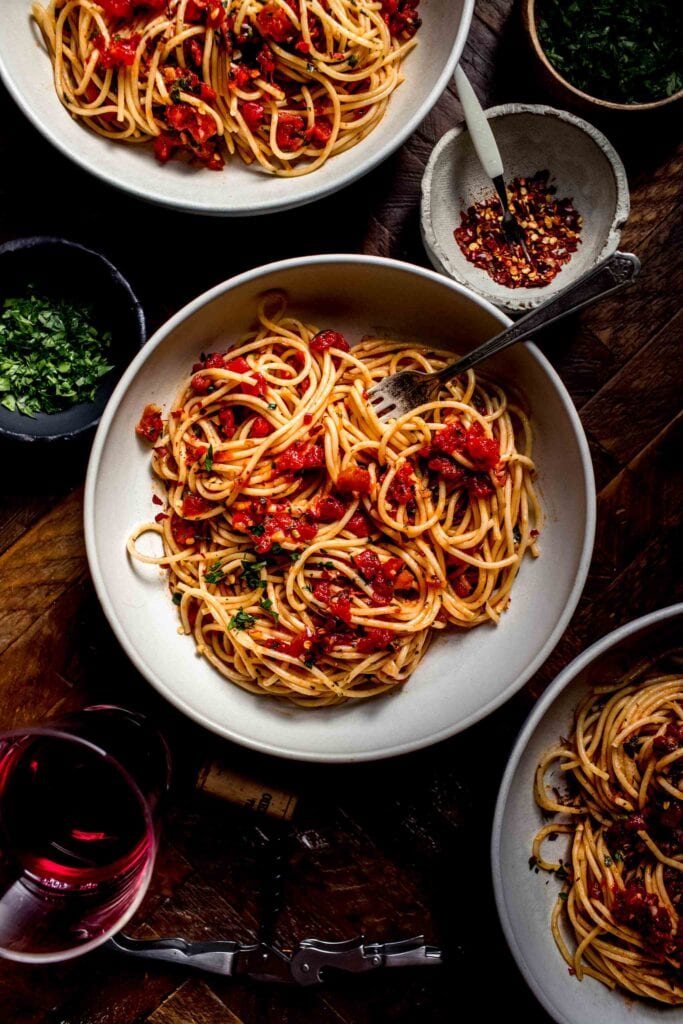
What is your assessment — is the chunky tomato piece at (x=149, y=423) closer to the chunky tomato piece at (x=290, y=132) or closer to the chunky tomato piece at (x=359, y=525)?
the chunky tomato piece at (x=359, y=525)

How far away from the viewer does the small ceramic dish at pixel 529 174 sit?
2.84 m

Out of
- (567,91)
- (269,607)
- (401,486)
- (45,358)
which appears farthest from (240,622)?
(567,91)

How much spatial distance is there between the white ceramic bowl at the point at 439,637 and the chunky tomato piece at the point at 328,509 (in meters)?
0.51

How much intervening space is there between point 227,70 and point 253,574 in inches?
59.3

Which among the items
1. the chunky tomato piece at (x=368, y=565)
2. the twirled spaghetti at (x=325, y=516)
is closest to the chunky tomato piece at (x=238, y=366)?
the twirled spaghetti at (x=325, y=516)

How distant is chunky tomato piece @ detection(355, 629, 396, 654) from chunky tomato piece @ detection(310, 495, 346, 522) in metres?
0.36

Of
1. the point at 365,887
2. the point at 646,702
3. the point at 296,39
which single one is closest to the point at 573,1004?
the point at 365,887

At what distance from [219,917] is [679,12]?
334 cm

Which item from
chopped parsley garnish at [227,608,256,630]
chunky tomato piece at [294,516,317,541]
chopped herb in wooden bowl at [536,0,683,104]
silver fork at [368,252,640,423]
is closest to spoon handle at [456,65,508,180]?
chopped herb in wooden bowl at [536,0,683,104]

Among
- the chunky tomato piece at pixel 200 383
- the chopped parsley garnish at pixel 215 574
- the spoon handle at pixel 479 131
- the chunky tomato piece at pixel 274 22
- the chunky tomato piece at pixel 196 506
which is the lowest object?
the chopped parsley garnish at pixel 215 574

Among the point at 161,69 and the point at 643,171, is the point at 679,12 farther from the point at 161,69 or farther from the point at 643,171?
the point at 161,69

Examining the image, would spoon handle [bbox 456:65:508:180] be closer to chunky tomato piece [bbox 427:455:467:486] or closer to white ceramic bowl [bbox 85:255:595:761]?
white ceramic bowl [bbox 85:255:595:761]

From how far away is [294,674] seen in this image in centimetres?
270

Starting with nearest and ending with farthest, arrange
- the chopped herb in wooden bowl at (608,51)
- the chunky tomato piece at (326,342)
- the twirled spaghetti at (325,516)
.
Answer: the twirled spaghetti at (325,516), the chunky tomato piece at (326,342), the chopped herb in wooden bowl at (608,51)
